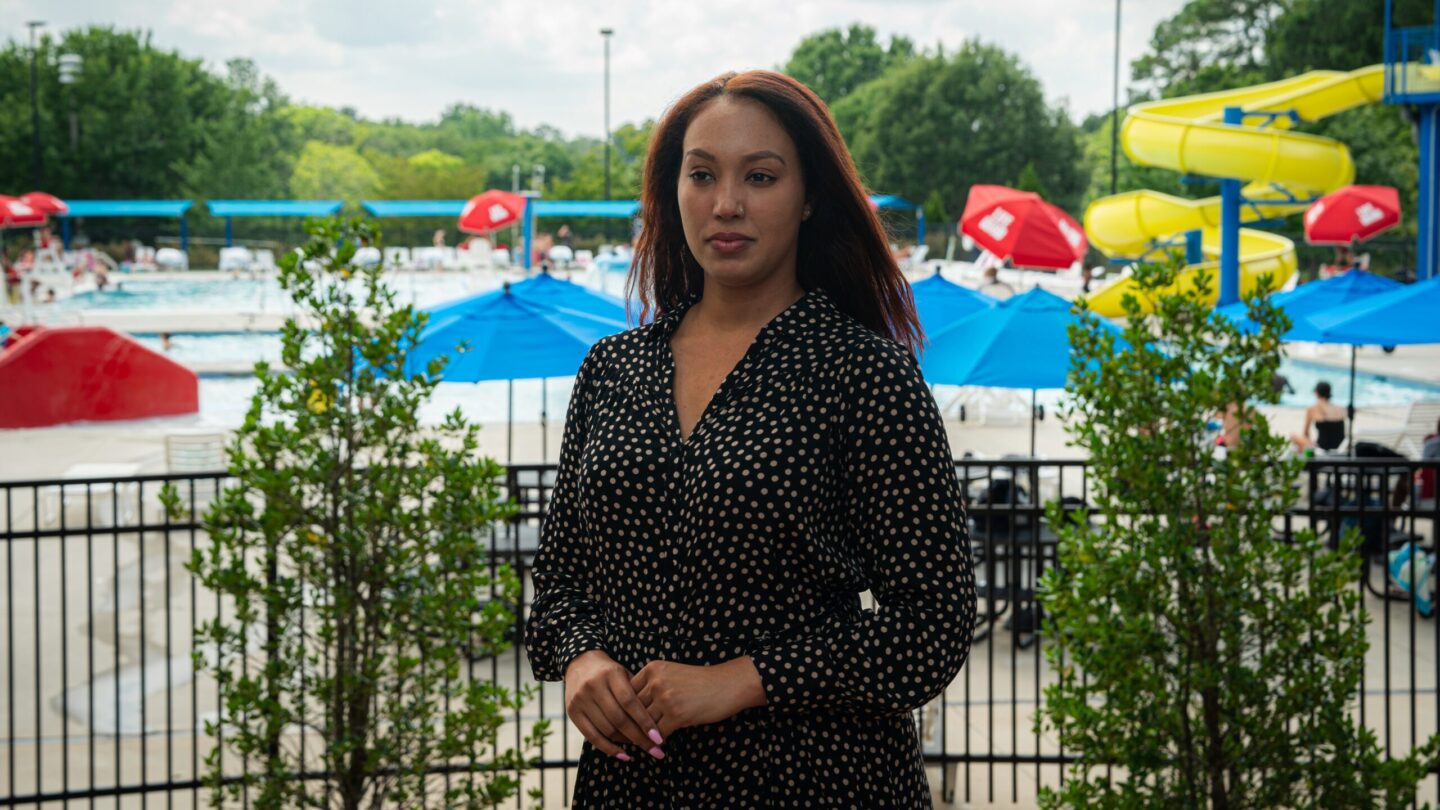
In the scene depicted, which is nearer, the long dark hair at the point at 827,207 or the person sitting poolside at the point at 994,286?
the long dark hair at the point at 827,207

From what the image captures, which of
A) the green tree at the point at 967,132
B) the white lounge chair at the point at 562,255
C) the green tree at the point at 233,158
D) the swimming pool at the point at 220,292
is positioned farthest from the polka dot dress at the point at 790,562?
the green tree at the point at 967,132

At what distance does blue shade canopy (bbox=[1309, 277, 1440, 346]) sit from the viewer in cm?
1054

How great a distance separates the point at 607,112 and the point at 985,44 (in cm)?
2296

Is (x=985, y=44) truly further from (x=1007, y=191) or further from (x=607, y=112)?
(x=1007, y=191)

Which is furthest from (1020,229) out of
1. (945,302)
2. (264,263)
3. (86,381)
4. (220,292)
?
(264,263)

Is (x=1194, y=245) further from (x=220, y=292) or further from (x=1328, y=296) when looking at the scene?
(x=220, y=292)

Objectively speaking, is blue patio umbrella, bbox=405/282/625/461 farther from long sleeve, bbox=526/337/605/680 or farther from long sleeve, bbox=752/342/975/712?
long sleeve, bbox=752/342/975/712

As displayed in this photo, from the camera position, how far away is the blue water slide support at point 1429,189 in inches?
992

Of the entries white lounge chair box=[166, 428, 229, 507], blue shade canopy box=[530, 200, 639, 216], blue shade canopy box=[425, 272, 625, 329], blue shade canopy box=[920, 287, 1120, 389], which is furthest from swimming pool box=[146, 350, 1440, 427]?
blue shade canopy box=[530, 200, 639, 216]

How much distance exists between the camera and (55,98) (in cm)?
6488

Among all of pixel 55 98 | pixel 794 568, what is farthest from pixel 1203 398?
pixel 55 98

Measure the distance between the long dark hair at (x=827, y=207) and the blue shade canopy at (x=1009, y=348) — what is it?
731 centimetres

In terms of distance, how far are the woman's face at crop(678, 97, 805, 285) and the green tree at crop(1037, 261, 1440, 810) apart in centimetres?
211

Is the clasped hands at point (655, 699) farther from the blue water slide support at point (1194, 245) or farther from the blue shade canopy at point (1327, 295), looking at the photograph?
the blue water slide support at point (1194, 245)
